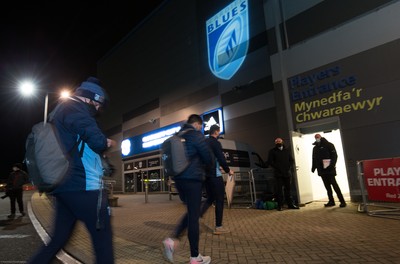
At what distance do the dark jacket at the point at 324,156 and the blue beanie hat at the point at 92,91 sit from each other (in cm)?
681

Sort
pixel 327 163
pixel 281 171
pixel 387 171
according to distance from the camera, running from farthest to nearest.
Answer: pixel 281 171 → pixel 327 163 → pixel 387 171

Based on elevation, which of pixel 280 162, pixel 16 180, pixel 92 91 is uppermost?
pixel 92 91

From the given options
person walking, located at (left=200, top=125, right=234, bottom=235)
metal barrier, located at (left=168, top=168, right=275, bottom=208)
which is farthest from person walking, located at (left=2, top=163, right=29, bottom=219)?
person walking, located at (left=200, top=125, right=234, bottom=235)

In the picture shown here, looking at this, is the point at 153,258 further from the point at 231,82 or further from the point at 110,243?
the point at 231,82

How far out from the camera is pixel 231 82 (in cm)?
1474

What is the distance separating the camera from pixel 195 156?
3775mm

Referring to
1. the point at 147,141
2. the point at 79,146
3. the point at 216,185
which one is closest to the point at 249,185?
the point at 216,185

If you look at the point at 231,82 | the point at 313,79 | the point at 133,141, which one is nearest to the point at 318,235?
the point at 313,79

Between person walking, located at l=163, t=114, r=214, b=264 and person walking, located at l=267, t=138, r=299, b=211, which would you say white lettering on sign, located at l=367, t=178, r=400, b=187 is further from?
person walking, located at l=163, t=114, r=214, b=264

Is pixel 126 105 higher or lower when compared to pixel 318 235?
higher

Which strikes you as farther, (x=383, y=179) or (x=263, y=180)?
(x=263, y=180)

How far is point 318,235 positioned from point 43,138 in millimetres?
4202

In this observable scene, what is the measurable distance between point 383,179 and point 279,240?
2965 mm

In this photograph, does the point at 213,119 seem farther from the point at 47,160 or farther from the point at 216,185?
the point at 47,160
